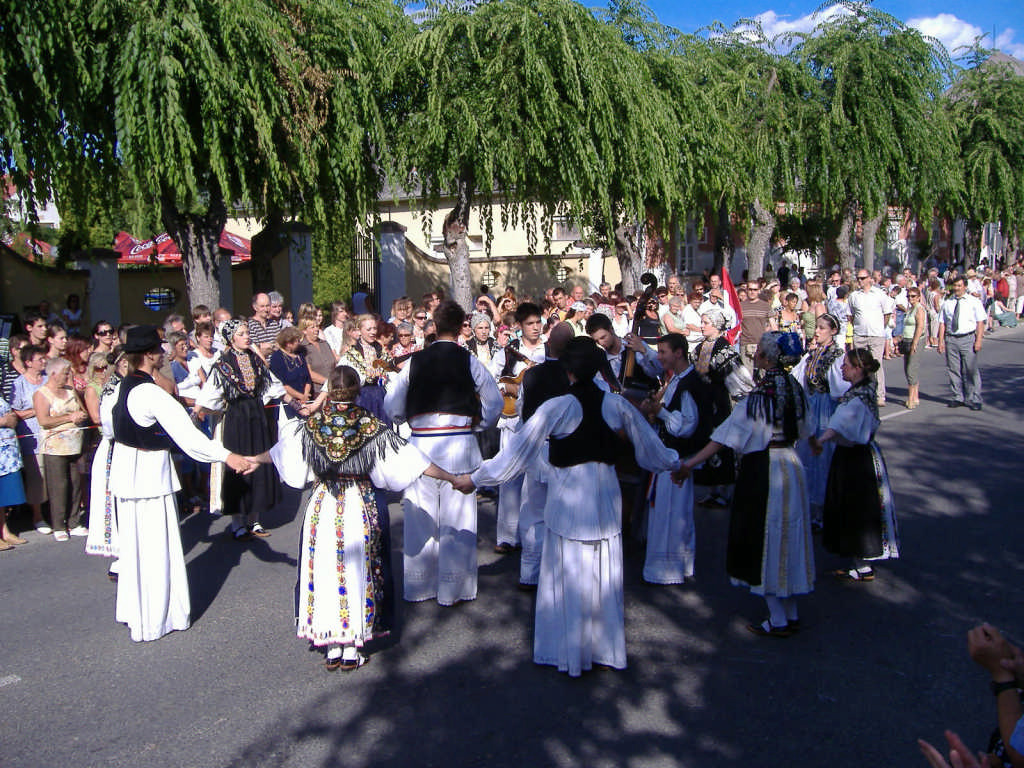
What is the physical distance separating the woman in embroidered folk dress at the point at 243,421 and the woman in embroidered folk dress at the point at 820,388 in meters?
4.60

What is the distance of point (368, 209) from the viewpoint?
1438cm

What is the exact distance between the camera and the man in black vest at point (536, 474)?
6266mm

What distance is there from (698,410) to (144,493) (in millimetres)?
3717

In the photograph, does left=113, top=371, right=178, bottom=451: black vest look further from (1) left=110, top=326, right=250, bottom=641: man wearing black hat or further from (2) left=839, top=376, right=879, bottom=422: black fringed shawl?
(2) left=839, top=376, right=879, bottom=422: black fringed shawl

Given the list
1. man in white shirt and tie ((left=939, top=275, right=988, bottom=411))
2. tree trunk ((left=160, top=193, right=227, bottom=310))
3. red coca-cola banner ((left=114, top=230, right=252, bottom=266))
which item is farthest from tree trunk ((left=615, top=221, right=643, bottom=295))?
red coca-cola banner ((left=114, top=230, right=252, bottom=266))

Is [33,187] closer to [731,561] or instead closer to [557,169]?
[557,169]

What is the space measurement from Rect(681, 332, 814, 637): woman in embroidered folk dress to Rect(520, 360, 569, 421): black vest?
114cm

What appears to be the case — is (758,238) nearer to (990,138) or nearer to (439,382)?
(990,138)

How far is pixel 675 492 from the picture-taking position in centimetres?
648

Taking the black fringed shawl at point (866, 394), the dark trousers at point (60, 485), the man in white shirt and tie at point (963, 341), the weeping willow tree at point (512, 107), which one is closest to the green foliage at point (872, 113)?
the weeping willow tree at point (512, 107)

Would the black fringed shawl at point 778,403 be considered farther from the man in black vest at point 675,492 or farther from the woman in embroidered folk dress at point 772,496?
the man in black vest at point 675,492

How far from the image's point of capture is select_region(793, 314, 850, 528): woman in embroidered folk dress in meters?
7.93

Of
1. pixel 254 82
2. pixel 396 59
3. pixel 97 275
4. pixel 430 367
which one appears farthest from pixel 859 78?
pixel 430 367

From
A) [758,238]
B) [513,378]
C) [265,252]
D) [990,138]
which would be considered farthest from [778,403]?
[990,138]
